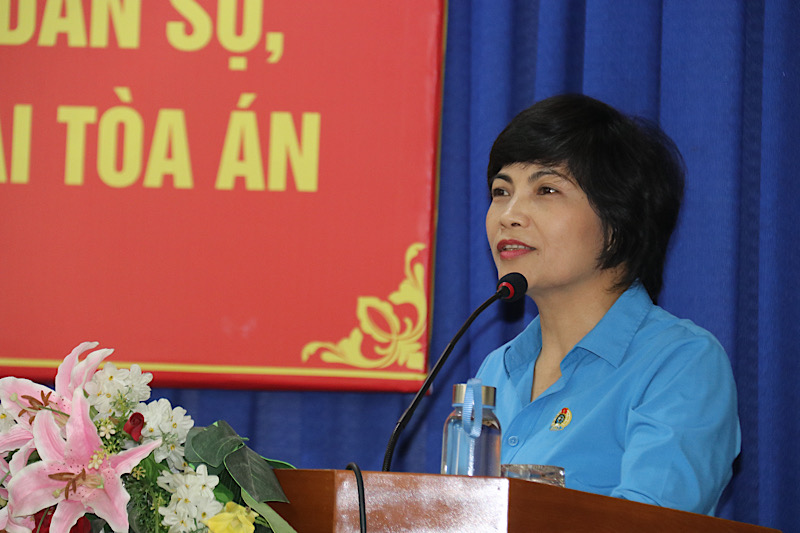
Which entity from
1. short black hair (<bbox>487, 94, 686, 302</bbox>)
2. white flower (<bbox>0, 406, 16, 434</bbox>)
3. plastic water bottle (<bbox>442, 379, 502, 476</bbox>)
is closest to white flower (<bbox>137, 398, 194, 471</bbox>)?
white flower (<bbox>0, 406, 16, 434</bbox>)

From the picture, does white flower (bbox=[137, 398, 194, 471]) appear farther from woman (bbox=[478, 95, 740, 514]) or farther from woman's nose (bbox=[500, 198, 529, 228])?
woman's nose (bbox=[500, 198, 529, 228])

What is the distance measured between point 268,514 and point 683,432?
0.65 m

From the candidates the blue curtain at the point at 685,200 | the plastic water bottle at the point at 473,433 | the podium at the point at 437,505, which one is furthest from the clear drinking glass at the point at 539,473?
the blue curtain at the point at 685,200

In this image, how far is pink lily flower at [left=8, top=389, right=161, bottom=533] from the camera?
63 cm

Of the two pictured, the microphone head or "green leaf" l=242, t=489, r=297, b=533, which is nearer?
"green leaf" l=242, t=489, r=297, b=533

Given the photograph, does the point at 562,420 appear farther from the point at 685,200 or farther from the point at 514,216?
the point at 685,200

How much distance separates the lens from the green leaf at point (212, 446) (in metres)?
0.70

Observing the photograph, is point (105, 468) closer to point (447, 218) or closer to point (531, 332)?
point (531, 332)

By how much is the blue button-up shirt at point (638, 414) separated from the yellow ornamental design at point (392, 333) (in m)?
0.46

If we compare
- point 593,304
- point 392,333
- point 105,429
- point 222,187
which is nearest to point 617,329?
point 593,304

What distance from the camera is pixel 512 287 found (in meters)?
1.27

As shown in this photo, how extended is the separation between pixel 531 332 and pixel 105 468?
113cm

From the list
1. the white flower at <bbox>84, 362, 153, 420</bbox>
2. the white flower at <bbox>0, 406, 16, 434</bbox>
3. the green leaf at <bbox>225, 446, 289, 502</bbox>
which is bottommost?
the green leaf at <bbox>225, 446, 289, 502</bbox>

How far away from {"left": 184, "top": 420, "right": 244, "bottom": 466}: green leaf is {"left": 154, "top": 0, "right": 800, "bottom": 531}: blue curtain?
127 centimetres
